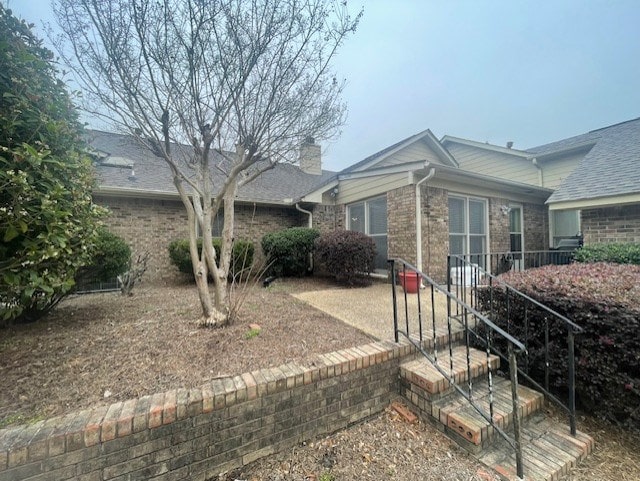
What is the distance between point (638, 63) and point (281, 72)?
53.9 ft

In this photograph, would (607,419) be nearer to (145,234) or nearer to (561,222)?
(561,222)

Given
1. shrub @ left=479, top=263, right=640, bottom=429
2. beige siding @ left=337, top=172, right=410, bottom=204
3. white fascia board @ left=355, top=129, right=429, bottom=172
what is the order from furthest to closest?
1. white fascia board @ left=355, top=129, right=429, bottom=172
2. beige siding @ left=337, top=172, right=410, bottom=204
3. shrub @ left=479, top=263, right=640, bottom=429

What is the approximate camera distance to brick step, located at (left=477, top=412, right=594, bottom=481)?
2.16 m

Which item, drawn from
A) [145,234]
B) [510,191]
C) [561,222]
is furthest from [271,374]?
[561,222]

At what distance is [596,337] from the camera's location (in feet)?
8.79

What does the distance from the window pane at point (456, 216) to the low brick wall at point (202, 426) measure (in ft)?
18.3

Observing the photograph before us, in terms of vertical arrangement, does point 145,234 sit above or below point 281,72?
below

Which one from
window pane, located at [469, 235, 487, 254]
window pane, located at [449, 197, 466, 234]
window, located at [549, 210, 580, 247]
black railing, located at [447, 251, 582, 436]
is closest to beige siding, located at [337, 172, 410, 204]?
window pane, located at [449, 197, 466, 234]

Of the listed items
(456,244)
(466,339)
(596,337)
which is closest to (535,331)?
(596,337)

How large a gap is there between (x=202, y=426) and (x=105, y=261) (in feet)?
13.4

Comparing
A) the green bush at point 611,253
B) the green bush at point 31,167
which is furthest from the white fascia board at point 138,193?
the green bush at point 611,253

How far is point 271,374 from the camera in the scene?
7.93ft

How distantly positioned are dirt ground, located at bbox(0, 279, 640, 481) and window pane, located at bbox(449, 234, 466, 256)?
4.10m

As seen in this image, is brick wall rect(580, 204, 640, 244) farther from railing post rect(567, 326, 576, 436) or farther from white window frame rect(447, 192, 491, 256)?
railing post rect(567, 326, 576, 436)
